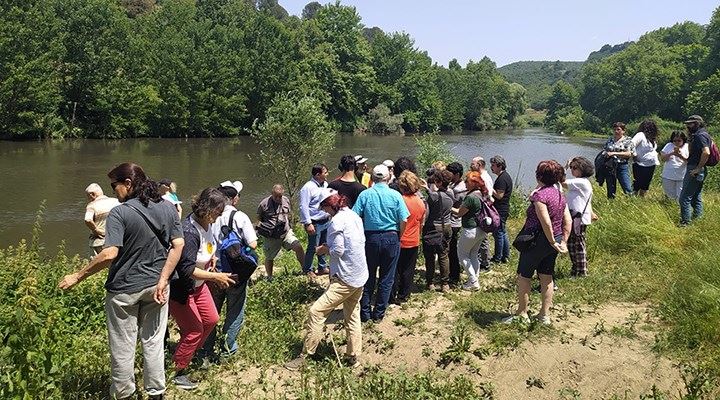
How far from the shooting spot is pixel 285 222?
753 cm

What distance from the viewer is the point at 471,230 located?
6758 millimetres

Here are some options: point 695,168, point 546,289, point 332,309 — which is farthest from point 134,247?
point 695,168

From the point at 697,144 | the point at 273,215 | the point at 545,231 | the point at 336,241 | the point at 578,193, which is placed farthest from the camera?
the point at 697,144

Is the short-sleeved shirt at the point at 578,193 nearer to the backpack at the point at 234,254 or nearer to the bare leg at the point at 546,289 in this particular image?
the bare leg at the point at 546,289

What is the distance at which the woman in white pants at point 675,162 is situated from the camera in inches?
337

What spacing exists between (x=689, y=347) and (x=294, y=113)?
13090mm

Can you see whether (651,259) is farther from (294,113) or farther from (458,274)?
(294,113)

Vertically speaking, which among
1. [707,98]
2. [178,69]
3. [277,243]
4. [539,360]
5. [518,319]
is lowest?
[539,360]

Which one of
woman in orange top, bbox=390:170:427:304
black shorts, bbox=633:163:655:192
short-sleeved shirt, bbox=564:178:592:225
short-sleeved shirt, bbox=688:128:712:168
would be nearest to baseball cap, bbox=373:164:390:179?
woman in orange top, bbox=390:170:427:304

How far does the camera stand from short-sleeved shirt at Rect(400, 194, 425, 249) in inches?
240

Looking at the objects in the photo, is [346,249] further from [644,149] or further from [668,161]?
[644,149]

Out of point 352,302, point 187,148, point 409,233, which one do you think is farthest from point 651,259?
point 187,148

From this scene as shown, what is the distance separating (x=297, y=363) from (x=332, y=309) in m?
0.62

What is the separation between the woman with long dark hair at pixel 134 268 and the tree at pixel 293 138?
1242 centimetres
